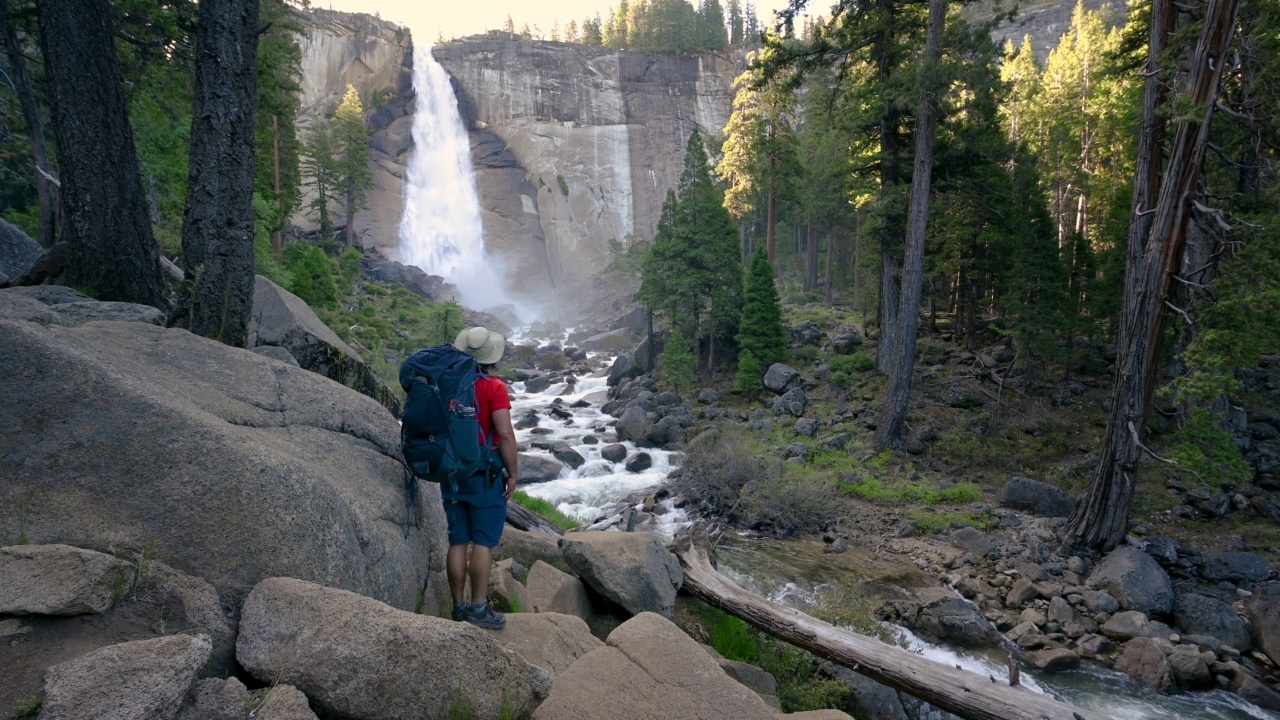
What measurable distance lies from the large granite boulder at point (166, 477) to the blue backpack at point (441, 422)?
→ 1.55ft

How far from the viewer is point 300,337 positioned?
6.96m

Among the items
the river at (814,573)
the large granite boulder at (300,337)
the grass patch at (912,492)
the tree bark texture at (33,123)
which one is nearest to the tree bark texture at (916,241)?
the grass patch at (912,492)

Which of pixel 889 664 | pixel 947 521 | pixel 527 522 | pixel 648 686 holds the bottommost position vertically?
pixel 947 521

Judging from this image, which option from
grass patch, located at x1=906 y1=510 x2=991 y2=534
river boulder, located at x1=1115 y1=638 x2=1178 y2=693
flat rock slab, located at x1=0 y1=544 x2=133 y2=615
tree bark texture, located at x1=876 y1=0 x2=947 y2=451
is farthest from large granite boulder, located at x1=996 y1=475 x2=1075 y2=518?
flat rock slab, located at x1=0 y1=544 x2=133 y2=615

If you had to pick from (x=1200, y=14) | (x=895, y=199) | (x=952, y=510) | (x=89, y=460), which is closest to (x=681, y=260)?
(x=895, y=199)

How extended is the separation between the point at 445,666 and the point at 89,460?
203cm

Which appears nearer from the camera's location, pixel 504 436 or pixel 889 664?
pixel 504 436

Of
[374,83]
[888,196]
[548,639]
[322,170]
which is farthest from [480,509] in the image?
[374,83]

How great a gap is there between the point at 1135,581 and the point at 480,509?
29.9ft

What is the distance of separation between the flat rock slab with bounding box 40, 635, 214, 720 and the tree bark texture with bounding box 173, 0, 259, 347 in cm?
442

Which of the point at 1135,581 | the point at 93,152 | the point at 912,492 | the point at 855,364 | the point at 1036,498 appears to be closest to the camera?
the point at 93,152

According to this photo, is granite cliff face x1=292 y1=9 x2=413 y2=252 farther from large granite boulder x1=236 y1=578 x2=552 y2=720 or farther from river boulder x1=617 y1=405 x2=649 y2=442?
large granite boulder x1=236 y1=578 x2=552 y2=720

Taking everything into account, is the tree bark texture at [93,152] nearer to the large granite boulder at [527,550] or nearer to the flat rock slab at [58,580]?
the large granite boulder at [527,550]

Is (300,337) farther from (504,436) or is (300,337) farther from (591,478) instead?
(591,478)
